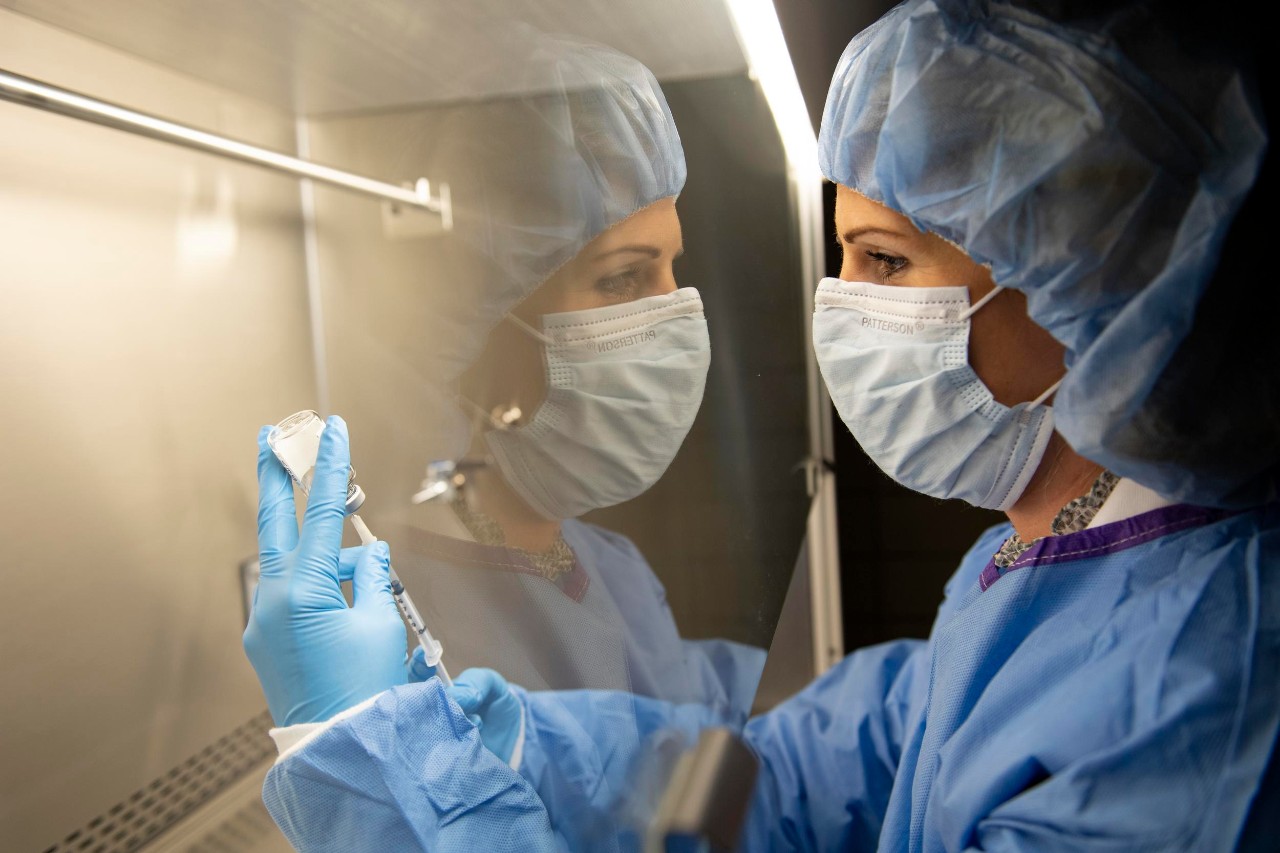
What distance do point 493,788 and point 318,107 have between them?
0.69 meters

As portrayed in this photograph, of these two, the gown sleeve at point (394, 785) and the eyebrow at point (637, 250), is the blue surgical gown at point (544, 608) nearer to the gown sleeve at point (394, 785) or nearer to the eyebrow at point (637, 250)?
the gown sleeve at point (394, 785)

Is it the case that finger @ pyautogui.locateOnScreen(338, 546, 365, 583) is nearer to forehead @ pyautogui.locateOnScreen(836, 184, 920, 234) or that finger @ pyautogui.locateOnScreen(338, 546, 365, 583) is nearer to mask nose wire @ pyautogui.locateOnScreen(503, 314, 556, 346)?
mask nose wire @ pyautogui.locateOnScreen(503, 314, 556, 346)

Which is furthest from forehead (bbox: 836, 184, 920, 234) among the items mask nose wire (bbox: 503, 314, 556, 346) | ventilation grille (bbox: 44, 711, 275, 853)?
ventilation grille (bbox: 44, 711, 275, 853)

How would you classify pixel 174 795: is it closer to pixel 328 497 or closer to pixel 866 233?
pixel 328 497

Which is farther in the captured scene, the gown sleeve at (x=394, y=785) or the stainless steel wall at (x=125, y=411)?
the stainless steel wall at (x=125, y=411)

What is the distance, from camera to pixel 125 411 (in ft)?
2.96

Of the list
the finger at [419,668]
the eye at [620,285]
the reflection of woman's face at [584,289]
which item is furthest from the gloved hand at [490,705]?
the eye at [620,285]

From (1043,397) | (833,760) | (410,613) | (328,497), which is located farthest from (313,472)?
(833,760)

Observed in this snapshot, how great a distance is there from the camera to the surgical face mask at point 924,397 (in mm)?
952

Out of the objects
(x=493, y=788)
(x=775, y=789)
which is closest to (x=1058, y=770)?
(x=493, y=788)

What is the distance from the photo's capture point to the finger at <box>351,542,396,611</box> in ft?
2.32

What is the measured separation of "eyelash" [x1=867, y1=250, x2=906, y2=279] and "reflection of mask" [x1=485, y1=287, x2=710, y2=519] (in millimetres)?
255

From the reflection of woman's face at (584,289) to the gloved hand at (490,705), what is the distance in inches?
10.4

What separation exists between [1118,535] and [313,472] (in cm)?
84
